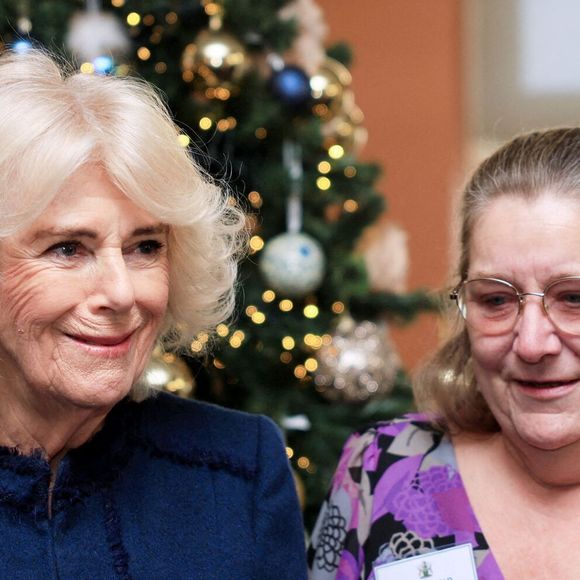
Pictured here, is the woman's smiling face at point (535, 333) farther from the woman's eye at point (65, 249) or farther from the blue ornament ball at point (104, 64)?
the blue ornament ball at point (104, 64)

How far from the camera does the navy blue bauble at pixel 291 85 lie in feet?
8.68

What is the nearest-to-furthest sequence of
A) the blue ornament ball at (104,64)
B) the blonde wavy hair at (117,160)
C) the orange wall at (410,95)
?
the blonde wavy hair at (117,160) → the blue ornament ball at (104,64) → the orange wall at (410,95)

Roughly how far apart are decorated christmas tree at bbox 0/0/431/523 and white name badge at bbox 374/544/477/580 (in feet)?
3.07

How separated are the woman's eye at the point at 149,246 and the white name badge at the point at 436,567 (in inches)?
27.3

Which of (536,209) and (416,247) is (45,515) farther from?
(416,247)

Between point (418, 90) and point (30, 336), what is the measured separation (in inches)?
151

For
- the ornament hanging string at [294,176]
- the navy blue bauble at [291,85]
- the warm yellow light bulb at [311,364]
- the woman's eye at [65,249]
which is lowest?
the warm yellow light bulb at [311,364]

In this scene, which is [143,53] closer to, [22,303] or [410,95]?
[22,303]

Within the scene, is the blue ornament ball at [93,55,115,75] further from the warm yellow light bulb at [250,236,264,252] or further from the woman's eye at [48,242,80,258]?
the woman's eye at [48,242,80,258]

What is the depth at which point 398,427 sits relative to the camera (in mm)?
1982

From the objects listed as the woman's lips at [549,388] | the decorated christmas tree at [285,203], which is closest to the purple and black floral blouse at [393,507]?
the woman's lips at [549,388]

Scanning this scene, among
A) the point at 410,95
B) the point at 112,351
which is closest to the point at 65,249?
the point at 112,351

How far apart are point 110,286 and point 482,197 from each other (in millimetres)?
702

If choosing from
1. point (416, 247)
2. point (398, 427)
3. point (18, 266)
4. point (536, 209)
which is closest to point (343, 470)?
point (398, 427)
